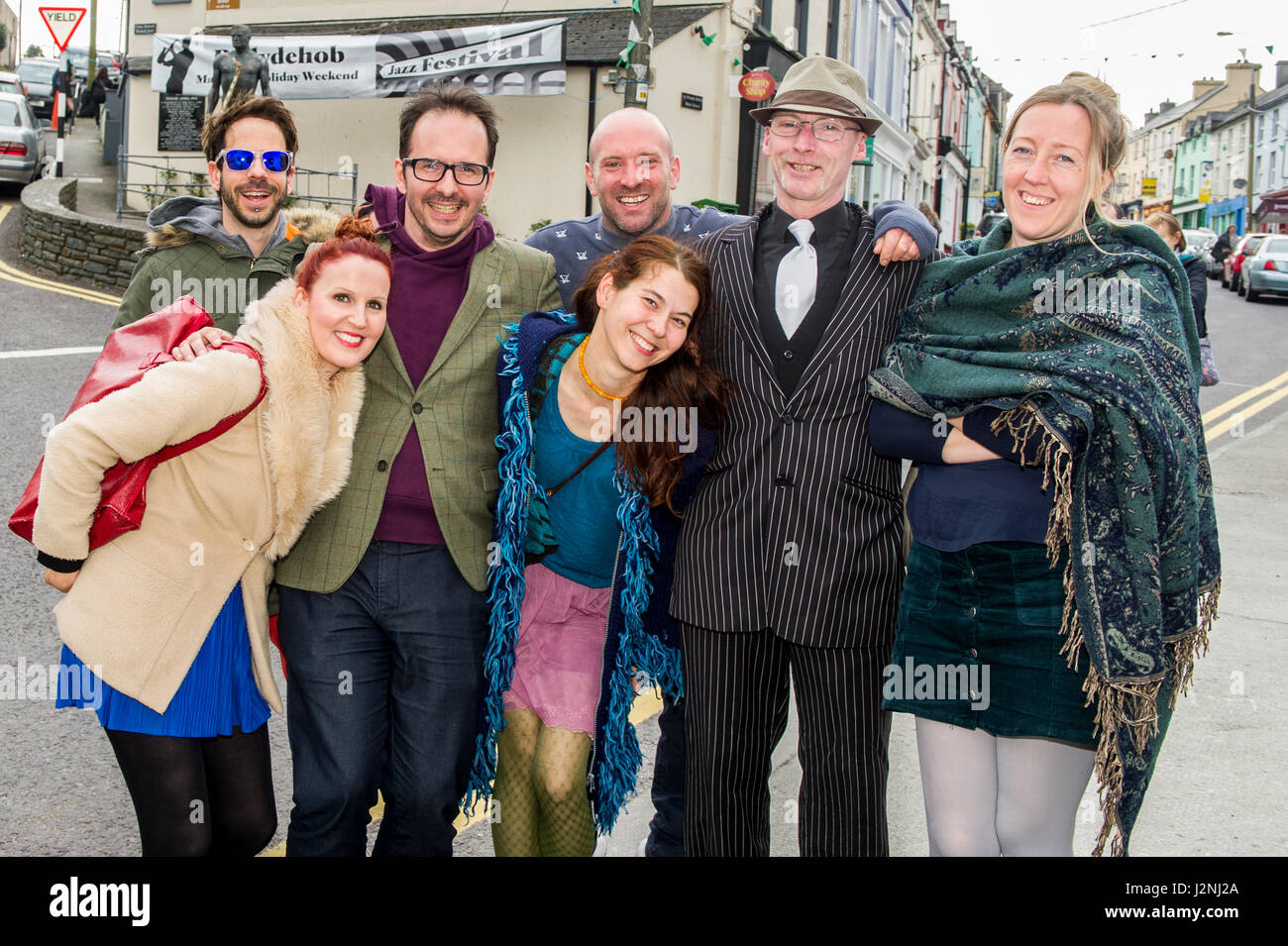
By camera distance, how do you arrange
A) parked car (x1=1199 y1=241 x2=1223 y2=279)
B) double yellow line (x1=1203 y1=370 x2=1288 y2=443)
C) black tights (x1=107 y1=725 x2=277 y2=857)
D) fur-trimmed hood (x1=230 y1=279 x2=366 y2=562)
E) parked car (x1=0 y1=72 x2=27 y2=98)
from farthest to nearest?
1. parked car (x1=1199 y1=241 x2=1223 y2=279)
2. parked car (x1=0 y1=72 x2=27 y2=98)
3. double yellow line (x1=1203 y1=370 x2=1288 y2=443)
4. fur-trimmed hood (x1=230 y1=279 x2=366 y2=562)
5. black tights (x1=107 y1=725 x2=277 y2=857)

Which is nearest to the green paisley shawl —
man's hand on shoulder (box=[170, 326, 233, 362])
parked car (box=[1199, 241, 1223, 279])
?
man's hand on shoulder (box=[170, 326, 233, 362])

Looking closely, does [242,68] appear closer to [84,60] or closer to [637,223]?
[637,223]

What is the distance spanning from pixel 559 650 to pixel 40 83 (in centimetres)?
3738

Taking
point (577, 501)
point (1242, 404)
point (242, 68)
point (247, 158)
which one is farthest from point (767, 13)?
point (577, 501)

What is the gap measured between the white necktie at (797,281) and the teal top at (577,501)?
0.59 meters

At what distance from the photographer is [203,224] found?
11.4ft

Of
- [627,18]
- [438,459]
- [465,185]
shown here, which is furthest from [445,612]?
[627,18]

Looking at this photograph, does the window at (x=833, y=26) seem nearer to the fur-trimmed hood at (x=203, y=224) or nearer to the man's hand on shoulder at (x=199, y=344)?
the fur-trimmed hood at (x=203, y=224)

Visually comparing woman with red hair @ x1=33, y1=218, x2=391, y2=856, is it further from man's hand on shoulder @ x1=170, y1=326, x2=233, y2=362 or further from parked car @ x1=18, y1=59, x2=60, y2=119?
parked car @ x1=18, y1=59, x2=60, y2=119

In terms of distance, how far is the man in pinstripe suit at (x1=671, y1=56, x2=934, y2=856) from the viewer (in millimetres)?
2838

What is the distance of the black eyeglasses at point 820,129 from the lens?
9.96 ft

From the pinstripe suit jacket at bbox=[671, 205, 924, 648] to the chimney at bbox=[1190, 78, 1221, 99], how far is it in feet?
276

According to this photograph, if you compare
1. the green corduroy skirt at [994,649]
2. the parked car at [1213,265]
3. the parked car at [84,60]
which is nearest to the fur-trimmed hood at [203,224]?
the green corduroy skirt at [994,649]
